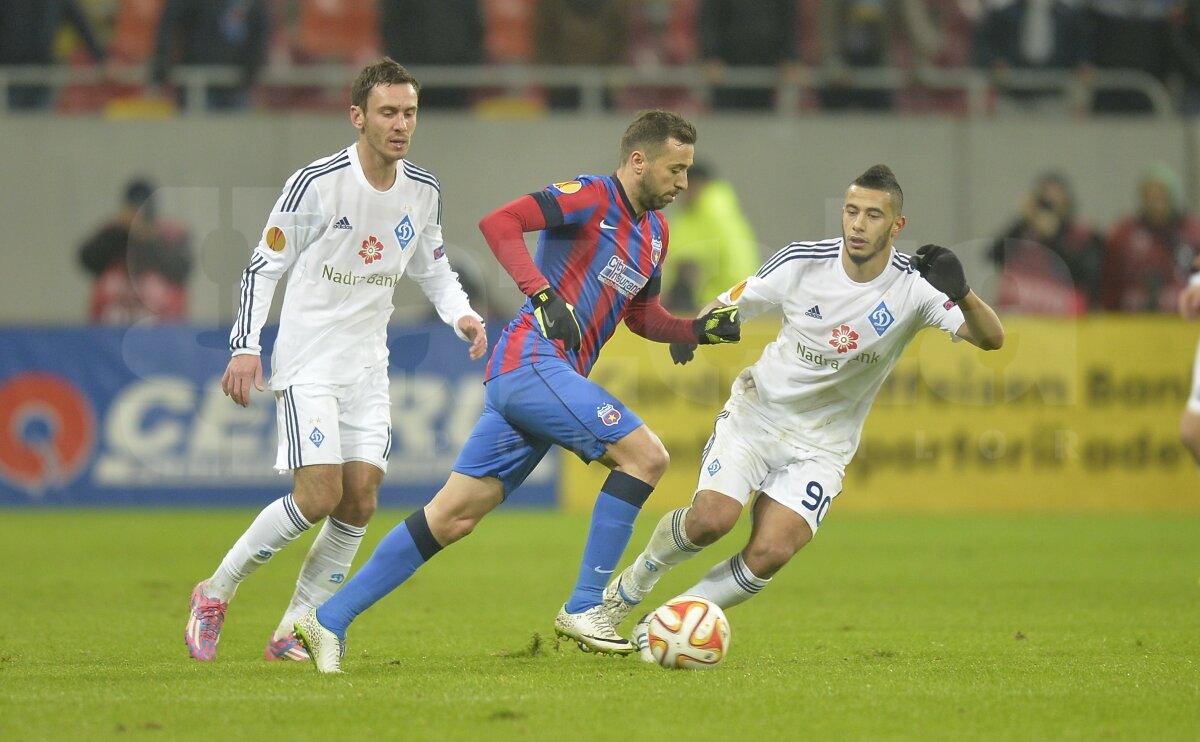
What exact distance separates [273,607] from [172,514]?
5.89 meters

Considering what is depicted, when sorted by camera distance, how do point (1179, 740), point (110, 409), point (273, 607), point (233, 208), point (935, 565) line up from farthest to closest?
point (233, 208)
point (110, 409)
point (935, 565)
point (273, 607)
point (1179, 740)

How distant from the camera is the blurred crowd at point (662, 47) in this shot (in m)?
17.0

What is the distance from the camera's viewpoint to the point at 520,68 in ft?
58.3

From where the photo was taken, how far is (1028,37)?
59.0 ft

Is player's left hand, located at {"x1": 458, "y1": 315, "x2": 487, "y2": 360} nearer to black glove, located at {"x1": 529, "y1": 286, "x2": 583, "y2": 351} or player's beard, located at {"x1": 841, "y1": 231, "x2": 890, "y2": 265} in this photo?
black glove, located at {"x1": 529, "y1": 286, "x2": 583, "y2": 351}

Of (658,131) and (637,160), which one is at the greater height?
(658,131)

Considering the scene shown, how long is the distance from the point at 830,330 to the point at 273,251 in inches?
99.2

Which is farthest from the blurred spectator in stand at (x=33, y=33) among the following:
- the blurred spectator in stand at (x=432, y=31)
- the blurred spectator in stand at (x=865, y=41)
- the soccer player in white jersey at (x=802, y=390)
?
the soccer player in white jersey at (x=802, y=390)

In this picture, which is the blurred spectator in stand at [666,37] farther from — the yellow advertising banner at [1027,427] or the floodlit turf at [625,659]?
the floodlit turf at [625,659]

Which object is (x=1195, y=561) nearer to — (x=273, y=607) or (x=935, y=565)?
(x=935, y=565)

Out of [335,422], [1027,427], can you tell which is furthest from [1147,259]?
[335,422]

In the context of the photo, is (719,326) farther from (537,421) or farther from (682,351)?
(537,421)

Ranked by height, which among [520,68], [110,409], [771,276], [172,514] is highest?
[520,68]

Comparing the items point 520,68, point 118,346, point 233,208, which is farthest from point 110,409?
point 520,68
